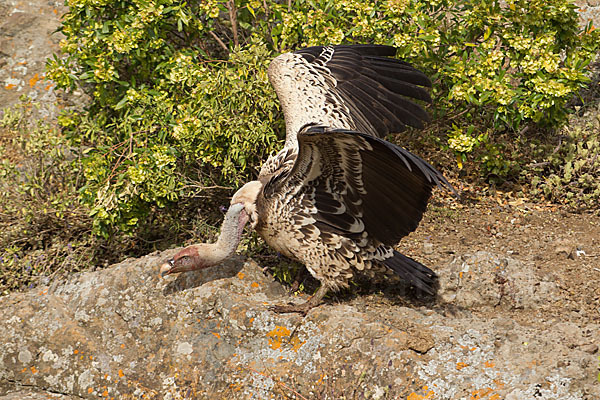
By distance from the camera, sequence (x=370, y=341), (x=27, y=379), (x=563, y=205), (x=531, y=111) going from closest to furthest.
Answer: (x=370, y=341)
(x=27, y=379)
(x=531, y=111)
(x=563, y=205)

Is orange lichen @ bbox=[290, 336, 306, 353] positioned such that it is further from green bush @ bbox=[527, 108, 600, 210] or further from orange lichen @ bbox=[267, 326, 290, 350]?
green bush @ bbox=[527, 108, 600, 210]

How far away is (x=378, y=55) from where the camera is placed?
16.8ft

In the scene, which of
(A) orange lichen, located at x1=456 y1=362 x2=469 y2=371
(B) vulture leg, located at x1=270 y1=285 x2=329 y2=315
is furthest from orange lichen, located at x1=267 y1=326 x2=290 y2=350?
(A) orange lichen, located at x1=456 y1=362 x2=469 y2=371

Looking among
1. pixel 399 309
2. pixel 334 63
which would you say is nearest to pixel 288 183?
pixel 399 309

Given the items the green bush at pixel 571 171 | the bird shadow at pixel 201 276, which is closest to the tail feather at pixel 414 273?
the bird shadow at pixel 201 276

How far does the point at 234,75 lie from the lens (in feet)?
16.5

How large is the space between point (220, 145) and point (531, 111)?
2.48m

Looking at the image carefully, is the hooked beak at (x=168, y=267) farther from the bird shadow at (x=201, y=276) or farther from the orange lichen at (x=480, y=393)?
the orange lichen at (x=480, y=393)

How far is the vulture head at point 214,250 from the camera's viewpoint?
161 inches

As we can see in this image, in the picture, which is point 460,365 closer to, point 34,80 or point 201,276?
point 201,276

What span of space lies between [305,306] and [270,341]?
1.17 ft

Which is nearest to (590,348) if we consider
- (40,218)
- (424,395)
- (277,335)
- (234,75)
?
(424,395)

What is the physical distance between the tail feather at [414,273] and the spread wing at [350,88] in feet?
3.45

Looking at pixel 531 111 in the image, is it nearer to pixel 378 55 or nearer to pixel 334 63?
pixel 378 55
